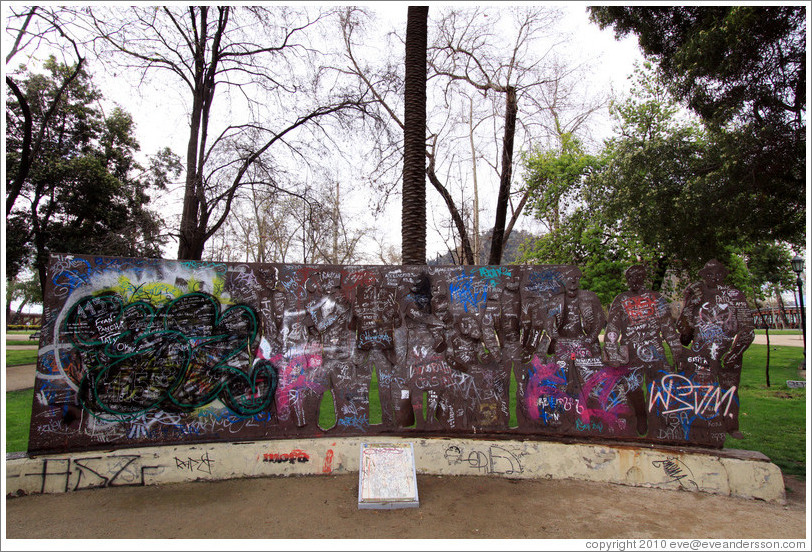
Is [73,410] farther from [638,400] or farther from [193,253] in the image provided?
[193,253]

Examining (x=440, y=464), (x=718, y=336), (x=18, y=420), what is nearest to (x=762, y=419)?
(x=718, y=336)

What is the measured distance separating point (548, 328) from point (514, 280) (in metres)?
0.76

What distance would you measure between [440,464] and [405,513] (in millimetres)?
1125

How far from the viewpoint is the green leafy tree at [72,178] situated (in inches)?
627

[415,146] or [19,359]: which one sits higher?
[415,146]

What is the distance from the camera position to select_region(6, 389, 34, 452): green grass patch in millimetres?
6729

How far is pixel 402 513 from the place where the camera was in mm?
4430

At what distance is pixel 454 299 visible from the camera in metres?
5.98

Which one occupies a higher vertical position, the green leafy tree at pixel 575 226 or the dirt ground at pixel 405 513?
the green leafy tree at pixel 575 226

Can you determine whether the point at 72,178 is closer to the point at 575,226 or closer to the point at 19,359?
the point at 19,359

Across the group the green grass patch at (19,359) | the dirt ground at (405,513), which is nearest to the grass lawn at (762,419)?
the dirt ground at (405,513)

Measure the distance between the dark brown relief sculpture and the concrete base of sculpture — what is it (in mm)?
221

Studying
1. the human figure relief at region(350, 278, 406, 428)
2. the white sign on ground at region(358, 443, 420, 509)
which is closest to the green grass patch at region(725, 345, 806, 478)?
the white sign on ground at region(358, 443, 420, 509)

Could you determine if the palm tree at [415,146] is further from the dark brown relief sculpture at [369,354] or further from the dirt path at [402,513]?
the dirt path at [402,513]
